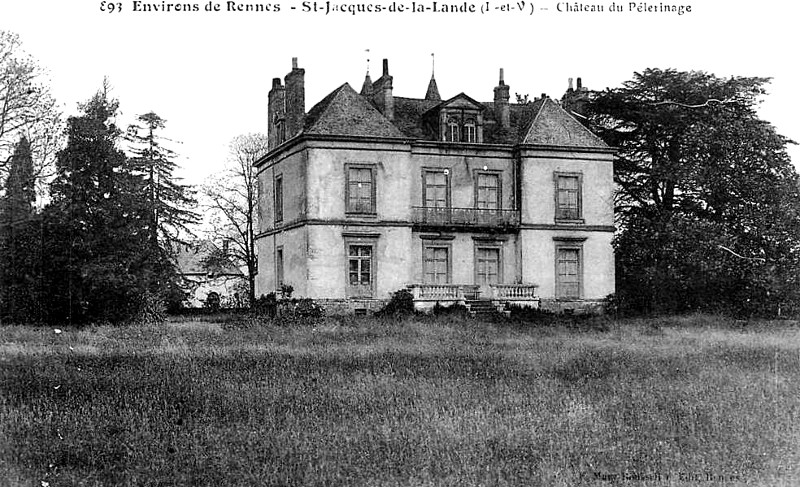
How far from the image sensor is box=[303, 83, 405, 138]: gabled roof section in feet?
Result: 96.2

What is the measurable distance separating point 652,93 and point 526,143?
22.4ft

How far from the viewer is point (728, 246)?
3073 centimetres

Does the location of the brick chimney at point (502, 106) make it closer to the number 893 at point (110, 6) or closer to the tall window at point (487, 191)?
the tall window at point (487, 191)

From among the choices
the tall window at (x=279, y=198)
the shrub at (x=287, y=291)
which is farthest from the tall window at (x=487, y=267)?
the tall window at (x=279, y=198)

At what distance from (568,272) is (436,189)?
5.90 metres

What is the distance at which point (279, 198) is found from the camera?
32.2m

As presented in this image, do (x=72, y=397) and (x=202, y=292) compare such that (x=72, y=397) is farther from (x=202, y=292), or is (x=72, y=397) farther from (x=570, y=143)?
(x=202, y=292)

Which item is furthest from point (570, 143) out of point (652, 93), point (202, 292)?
point (202, 292)

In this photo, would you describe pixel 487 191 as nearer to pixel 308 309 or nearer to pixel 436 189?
pixel 436 189

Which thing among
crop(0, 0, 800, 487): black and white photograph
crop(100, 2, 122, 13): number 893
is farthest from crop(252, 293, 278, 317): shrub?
crop(100, 2, 122, 13): number 893

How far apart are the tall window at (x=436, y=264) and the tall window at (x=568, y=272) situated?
4202mm

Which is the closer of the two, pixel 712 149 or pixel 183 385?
pixel 183 385

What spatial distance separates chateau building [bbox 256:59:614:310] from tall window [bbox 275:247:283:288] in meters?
0.07

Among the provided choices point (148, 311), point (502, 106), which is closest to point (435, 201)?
point (502, 106)
